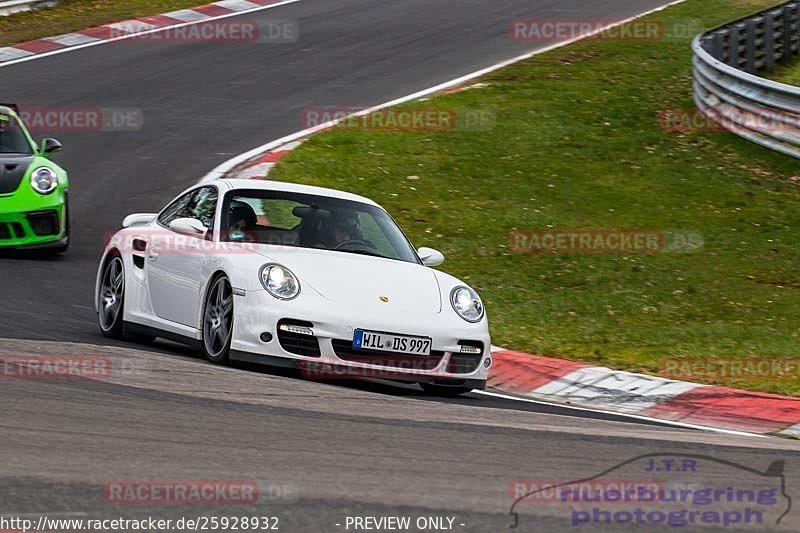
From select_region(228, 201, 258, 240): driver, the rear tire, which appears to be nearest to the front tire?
select_region(228, 201, 258, 240): driver

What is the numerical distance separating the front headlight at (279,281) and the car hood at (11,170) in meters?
5.12

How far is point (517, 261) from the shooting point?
13.5 metres

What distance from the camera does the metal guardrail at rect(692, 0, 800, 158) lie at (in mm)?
18125

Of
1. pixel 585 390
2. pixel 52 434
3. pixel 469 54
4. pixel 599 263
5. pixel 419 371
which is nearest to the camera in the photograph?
pixel 52 434

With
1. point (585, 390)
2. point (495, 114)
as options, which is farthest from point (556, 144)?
point (585, 390)

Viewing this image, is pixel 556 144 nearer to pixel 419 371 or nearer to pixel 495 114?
pixel 495 114

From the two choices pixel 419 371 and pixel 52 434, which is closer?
pixel 52 434

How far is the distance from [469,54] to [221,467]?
1946 cm

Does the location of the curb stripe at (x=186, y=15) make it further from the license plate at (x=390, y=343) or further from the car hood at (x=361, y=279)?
the license plate at (x=390, y=343)

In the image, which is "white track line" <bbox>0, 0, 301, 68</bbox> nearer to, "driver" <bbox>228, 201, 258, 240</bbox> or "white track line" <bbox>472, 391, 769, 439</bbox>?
"driver" <bbox>228, 201, 258, 240</bbox>

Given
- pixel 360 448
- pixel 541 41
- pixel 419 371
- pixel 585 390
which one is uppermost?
pixel 360 448

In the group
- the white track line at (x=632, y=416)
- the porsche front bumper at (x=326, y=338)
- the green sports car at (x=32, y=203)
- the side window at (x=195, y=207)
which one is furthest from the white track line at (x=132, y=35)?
the white track line at (x=632, y=416)

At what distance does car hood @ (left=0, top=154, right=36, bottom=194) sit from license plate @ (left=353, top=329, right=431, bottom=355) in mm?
5774

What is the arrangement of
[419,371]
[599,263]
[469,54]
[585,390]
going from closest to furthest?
[419,371] < [585,390] < [599,263] < [469,54]
